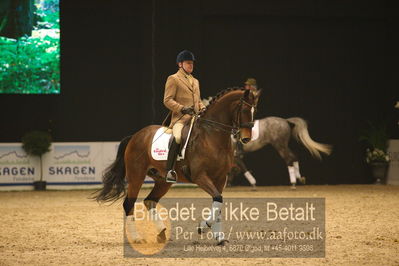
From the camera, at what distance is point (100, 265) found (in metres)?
5.64

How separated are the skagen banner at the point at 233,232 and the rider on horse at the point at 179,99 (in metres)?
0.73

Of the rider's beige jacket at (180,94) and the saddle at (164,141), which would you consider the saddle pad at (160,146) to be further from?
the rider's beige jacket at (180,94)

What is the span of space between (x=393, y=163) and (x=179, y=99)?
10199 mm

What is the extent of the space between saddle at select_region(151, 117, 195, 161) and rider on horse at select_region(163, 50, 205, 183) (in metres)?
0.06

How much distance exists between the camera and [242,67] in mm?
16031

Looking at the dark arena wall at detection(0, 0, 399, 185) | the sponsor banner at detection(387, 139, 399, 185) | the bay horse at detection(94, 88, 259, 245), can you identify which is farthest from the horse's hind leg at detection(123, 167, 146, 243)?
the sponsor banner at detection(387, 139, 399, 185)

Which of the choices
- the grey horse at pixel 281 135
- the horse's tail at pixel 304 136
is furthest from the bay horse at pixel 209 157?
the horse's tail at pixel 304 136

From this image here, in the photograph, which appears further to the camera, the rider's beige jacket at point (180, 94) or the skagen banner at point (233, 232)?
the rider's beige jacket at point (180, 94)

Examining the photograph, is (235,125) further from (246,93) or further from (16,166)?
(16,166)

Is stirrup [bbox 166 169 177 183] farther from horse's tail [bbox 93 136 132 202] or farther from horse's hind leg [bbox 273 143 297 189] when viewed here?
horse's hind leg [bbox 273 143 297 189]

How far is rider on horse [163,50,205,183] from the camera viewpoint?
6984mm

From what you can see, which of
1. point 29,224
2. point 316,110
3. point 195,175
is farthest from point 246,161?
point 195,175

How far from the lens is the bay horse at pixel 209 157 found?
21.7 ft

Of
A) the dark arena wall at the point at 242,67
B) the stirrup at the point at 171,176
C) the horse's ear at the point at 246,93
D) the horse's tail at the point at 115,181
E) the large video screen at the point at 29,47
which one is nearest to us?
the horse's ear at the point at 246,93
